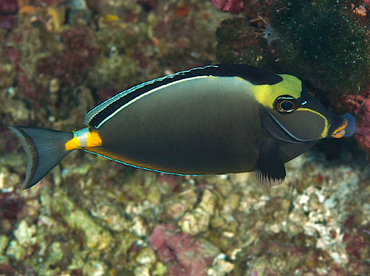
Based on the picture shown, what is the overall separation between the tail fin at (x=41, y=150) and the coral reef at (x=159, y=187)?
1956 millimetres

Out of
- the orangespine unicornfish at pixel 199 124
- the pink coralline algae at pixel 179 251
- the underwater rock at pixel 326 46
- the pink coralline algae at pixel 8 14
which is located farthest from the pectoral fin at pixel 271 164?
the pink coralline algae at pixel 8 14

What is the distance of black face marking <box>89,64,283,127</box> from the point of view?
1.59 m

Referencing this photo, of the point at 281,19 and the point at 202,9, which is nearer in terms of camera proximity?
the point at 281,19

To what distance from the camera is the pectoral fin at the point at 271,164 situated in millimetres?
1767

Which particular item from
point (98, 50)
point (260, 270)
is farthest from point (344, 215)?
point (98, 50)

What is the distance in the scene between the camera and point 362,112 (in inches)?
97.9

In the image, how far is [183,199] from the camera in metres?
4.03

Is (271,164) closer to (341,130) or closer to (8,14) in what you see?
(341,130)

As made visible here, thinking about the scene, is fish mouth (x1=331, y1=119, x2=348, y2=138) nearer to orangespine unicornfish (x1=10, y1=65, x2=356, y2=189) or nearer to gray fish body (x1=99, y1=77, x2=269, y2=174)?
orangespine unicornfish (x1=10, y1=65, x2=356, y2=189)

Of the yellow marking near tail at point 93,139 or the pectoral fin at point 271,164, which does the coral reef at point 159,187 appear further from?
the yellow marking near tail at point 93,139

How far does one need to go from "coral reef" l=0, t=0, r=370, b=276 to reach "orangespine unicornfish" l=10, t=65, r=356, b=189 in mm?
980

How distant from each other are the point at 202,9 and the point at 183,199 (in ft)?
9.82

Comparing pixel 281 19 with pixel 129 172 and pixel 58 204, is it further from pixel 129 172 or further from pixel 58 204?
→ pixel 58 204

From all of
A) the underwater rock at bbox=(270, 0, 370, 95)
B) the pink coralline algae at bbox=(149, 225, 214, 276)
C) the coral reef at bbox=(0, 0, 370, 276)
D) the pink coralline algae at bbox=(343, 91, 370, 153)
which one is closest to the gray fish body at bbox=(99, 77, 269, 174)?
the underwater rock at bbox=(270, 0, 370, 95)
